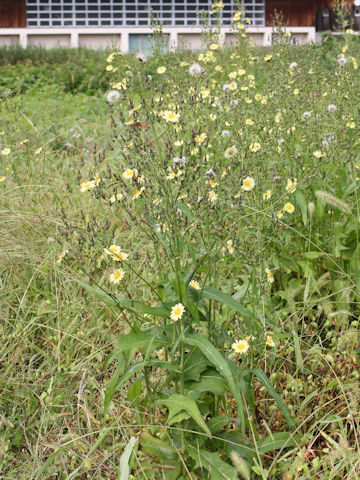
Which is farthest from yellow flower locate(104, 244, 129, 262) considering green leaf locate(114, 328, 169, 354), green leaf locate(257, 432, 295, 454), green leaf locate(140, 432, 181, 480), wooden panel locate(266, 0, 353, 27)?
wooden panel locate(266, 0, 353, 27)

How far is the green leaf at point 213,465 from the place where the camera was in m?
1.67

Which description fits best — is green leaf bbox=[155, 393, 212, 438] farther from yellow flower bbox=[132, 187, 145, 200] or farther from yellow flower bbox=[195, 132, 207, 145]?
yellow flower bbox=[195, 132, 207, 145]

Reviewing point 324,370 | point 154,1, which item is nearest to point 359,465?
point 324,370

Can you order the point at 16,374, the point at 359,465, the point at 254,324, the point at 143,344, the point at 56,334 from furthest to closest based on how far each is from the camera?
the point at 56,334 < the point at 16,374 < the point at 254,324 < the point at 359,465 < the point at 143,344

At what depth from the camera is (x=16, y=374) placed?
2.52m

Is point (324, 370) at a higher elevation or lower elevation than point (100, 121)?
lower

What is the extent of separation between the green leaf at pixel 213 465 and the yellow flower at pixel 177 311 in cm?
42

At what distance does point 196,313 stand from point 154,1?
89.4 feet

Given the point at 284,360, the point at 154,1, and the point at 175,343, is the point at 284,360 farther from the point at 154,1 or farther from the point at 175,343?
the point at 154,1

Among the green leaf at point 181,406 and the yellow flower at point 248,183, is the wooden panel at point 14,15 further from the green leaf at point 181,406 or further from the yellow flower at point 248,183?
the green leaf at point 181,406

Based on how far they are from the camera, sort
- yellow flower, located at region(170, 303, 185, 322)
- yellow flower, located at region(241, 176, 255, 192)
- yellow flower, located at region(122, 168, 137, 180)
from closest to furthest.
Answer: yellow flower, located at region(170, 303, 185, 322) → yellow flower, located at region(122, 168, 137, 180) → yellow flower, located at region(241, 176, 255, 192)

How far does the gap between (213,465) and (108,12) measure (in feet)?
87.7

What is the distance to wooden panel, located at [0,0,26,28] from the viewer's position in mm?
25797

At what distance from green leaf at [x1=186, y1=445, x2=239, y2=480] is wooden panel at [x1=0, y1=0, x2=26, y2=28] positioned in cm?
2703
